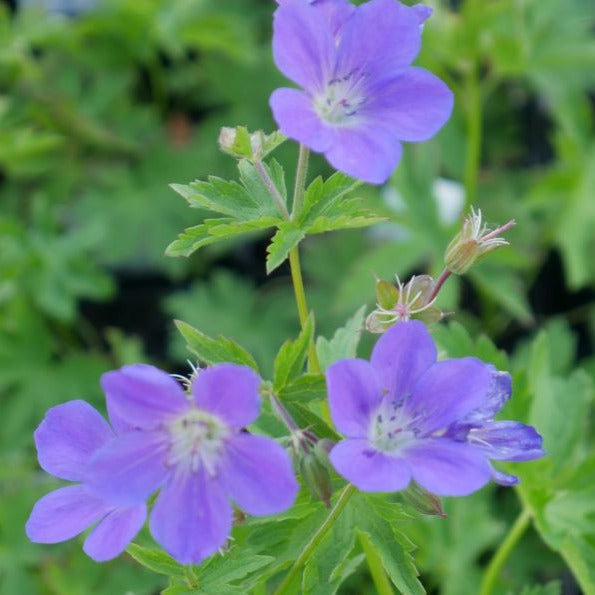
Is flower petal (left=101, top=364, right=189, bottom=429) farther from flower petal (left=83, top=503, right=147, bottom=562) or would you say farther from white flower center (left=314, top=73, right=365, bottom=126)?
white flower center (left=314, top=73, right=365, bottom=126)

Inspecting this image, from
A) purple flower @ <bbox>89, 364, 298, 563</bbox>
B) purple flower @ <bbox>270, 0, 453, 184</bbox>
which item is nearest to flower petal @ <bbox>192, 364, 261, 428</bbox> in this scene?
purple flower @ <bbox>89, 364, 298, 563</bbox>

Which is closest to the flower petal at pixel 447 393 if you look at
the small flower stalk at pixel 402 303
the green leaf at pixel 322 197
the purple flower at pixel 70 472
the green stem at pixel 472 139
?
the small flower stalk at pixel 402 303

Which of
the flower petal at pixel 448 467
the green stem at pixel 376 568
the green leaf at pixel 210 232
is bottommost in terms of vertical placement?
the green stem at pixel 376 568

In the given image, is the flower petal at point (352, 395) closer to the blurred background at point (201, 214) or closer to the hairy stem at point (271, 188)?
the hairy stem at point (271, 188)

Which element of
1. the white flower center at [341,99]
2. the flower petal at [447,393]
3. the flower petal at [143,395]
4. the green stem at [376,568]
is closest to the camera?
the flower petal at [143,395]

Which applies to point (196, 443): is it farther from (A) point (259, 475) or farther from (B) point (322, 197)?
(B) point (322, 197)

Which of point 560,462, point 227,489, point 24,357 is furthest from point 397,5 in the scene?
point 24,357

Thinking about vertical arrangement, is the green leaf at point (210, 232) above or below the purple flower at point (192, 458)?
above

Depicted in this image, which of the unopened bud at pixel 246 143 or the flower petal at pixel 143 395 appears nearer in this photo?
the flower petal at pixel 143 395
